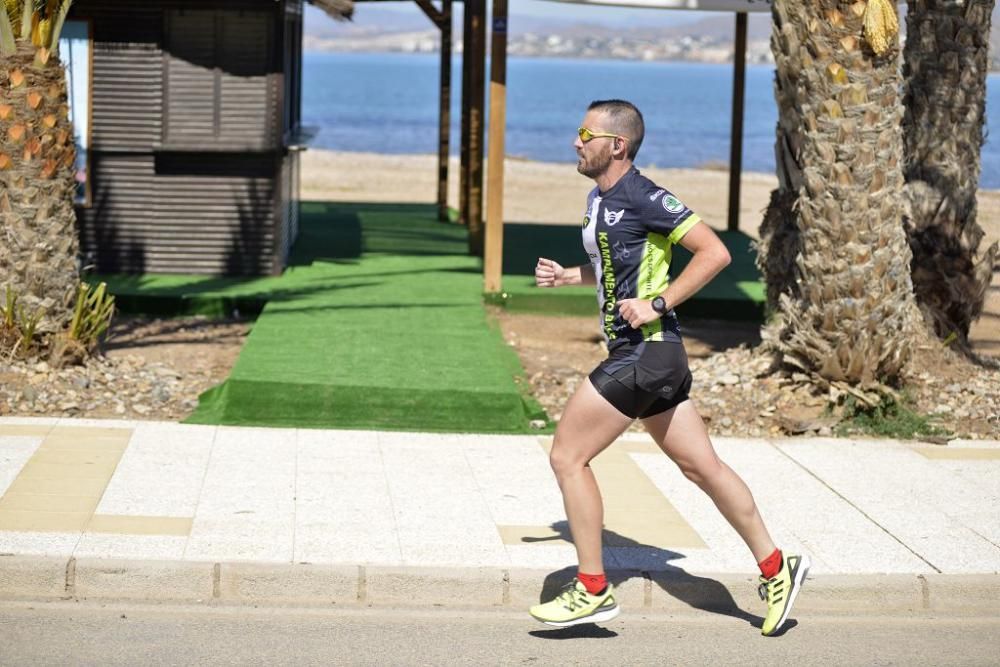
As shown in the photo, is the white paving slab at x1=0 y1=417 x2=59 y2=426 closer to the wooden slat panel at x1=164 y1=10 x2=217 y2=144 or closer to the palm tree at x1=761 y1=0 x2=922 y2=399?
the palm tree at x1=761 y1=0 x2=922 y2=399

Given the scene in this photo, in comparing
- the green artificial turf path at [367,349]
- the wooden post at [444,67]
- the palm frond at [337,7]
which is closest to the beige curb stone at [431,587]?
the green artificial turf path at [367,349]

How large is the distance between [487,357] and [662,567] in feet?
14.6

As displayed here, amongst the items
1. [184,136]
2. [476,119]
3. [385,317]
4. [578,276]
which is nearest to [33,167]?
[385,317]

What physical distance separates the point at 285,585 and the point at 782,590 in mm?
2050

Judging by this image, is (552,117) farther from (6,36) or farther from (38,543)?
(38,543)

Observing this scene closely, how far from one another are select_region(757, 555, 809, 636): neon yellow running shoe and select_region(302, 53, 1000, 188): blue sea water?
39.8 meters

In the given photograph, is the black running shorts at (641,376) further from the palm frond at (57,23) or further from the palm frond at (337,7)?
the palm frond at (337,7)

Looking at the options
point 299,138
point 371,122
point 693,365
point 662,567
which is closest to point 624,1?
point 299,138

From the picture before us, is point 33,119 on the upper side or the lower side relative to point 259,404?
upper

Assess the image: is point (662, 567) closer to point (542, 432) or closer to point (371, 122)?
point (542, 432)

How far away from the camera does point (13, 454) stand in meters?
8.40

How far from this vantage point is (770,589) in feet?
20.5

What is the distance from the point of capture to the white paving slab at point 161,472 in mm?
7547

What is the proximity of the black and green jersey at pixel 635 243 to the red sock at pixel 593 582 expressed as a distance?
91 centimetres
